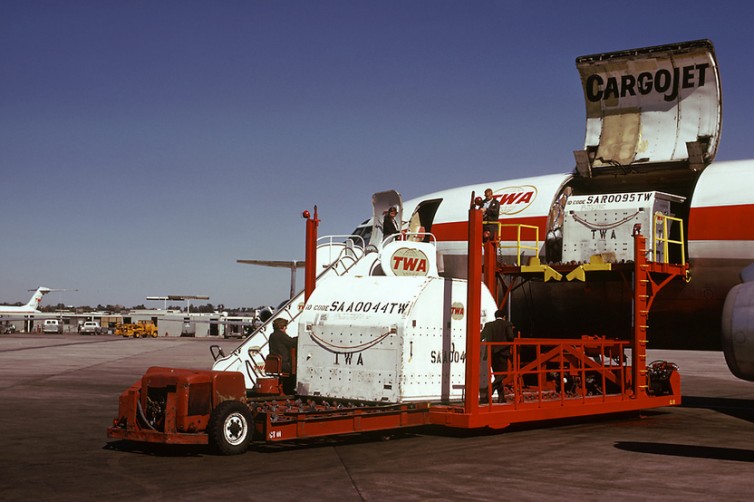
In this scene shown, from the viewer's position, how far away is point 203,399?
13000 mm

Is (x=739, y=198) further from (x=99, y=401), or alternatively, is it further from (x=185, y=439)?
(x=99, y=401)

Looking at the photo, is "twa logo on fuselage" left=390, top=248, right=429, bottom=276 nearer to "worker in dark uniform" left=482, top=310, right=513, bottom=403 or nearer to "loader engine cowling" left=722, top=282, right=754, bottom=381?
"worker in dark uniform" left=482, top=310, right=513, bottom=403

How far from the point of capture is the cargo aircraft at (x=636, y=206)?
18.6 metres

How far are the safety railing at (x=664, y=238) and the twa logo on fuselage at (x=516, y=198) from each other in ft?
11.8

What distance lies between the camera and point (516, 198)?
21.7 m

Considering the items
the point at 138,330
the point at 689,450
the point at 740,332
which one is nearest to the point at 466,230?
the point at 740,332

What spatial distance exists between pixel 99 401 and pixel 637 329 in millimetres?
13601

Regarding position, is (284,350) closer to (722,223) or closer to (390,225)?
(390,225)

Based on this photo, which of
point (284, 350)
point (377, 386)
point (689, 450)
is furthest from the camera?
point (284, 350)

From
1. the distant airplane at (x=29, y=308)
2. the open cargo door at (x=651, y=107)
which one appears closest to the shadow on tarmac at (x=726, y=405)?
the open cargo door at (x=651, y=107)

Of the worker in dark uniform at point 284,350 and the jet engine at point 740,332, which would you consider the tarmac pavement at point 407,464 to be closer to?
the jet engine at point 740,332

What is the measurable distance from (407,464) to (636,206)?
9.29 m

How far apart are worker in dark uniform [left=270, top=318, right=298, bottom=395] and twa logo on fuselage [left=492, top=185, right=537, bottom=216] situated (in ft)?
24.9

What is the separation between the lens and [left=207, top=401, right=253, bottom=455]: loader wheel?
12.5 metres
